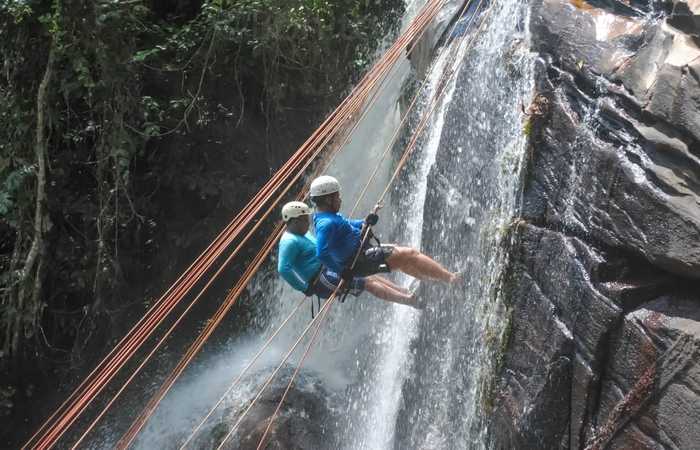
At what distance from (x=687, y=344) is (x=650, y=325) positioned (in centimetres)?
26

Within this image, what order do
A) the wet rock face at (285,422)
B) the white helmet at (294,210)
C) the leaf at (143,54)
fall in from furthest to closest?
the leaf at (143,54)
the wet rock face at (285,422)
the white helmet at (294,210)

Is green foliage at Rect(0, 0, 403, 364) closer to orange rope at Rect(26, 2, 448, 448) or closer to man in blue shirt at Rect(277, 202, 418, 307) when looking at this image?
orange rope at Rect(26, 2, 448, 448)

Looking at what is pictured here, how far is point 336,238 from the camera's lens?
16.9 ft

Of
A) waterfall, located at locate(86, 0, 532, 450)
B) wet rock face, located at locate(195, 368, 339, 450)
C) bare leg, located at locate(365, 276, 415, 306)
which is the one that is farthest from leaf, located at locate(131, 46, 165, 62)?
bare leg, located at locate(365, 276, 415, 306)

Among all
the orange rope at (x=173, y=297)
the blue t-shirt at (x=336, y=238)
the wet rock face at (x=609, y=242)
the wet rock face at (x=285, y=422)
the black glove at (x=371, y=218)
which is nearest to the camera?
the wet rock face at (x=609, y=242)

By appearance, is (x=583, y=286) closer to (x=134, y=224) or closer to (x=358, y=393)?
(x=358, y=393)

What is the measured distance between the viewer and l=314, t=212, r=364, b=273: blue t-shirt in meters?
5.12

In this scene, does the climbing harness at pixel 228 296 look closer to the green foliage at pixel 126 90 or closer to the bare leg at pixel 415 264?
the bare leg at pixel 415 264

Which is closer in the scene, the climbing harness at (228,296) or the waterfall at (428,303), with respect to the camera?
the climbing harness at (228,296)

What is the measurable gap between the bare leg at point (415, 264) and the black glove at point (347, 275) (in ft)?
0.95

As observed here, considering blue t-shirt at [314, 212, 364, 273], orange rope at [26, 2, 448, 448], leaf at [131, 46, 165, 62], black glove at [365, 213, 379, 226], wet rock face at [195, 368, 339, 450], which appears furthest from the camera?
leaf at [131, 46, 165, 62]

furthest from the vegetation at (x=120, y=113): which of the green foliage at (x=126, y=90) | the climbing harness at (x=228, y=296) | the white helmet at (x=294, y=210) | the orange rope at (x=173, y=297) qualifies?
the white helmet at (x=294, y=210)

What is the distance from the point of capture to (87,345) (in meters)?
8.63

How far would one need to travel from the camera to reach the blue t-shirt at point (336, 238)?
16.8 feet
